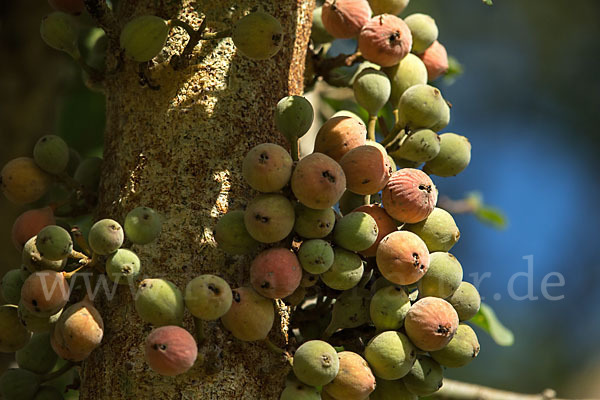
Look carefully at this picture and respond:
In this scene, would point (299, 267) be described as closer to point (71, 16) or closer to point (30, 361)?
point (30, 361)

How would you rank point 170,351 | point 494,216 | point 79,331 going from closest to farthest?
point 170,351
point 79,331
point 494,216

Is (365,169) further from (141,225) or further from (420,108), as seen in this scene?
(141,225)

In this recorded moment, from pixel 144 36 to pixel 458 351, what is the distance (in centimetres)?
92

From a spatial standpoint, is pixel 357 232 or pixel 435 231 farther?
pixel 435 231

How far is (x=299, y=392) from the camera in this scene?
1.47m

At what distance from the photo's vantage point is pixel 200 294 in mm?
1380

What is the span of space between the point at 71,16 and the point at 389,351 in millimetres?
1178

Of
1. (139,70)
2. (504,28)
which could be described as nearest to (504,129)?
(504,28)

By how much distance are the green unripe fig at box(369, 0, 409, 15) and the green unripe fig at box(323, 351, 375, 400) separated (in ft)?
3.11

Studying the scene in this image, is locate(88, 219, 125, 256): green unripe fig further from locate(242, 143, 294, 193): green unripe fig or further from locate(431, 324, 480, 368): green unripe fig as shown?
locate(431, 324, 480, 368): green unripe fig

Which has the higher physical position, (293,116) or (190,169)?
(293,116)

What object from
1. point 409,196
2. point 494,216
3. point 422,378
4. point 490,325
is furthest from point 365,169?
point 494,216

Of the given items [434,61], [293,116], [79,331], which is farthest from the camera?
[434,61]

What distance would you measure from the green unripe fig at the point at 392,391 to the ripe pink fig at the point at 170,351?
418 mm
